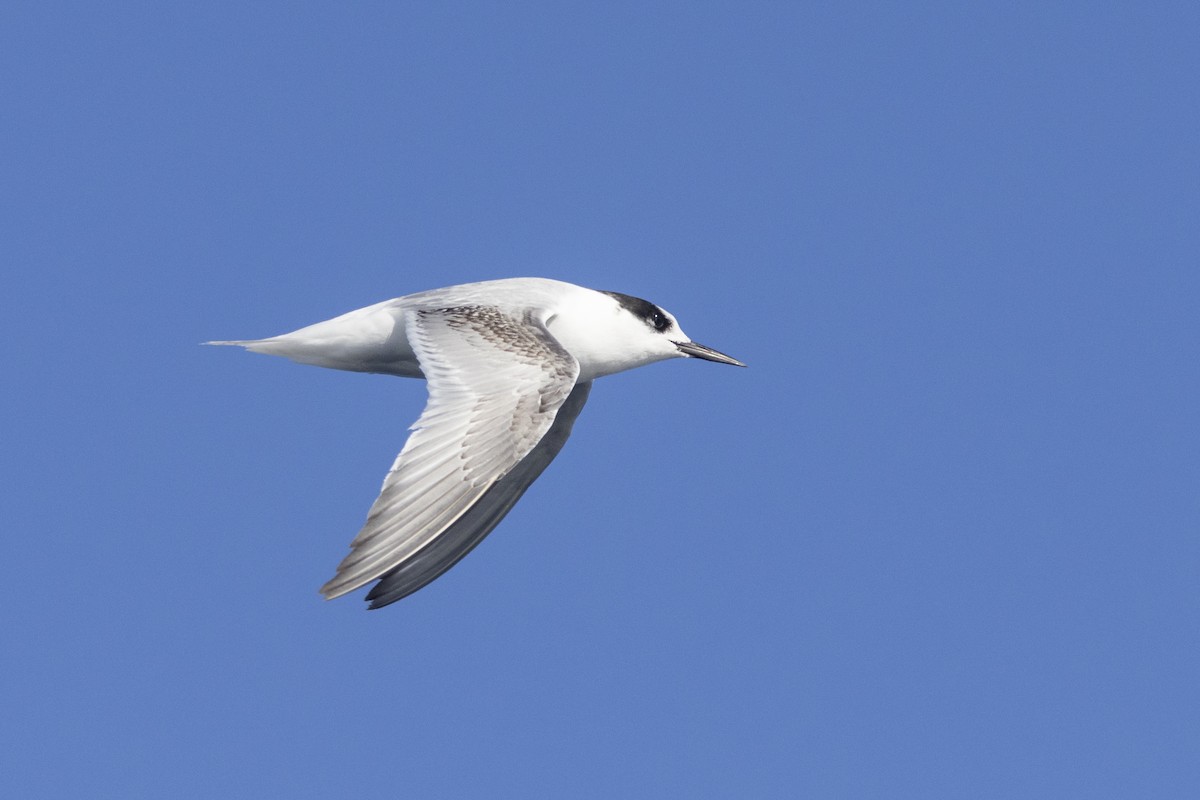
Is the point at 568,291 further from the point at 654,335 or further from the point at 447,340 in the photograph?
the point at 447,340

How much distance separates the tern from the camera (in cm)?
908

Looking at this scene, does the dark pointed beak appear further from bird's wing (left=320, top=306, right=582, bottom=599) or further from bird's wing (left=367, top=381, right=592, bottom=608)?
bird's wing (left=320, top=306, right=582, bottom=599)

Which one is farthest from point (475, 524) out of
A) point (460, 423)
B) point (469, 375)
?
point (460, 423)

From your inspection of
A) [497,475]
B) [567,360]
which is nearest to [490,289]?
[567,360]

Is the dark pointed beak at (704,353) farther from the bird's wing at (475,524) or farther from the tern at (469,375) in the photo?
the bird's wing at (475,524)

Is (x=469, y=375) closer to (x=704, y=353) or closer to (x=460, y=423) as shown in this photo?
(x=460, y=423)

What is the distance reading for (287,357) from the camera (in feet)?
39.7

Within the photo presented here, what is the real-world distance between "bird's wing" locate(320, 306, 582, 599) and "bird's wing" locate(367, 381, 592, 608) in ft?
3.07

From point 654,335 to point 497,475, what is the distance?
387 centimetres

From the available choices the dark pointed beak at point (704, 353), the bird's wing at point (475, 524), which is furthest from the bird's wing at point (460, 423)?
the dark pointed beak at point (704, 353)

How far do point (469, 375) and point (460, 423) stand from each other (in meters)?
0.57

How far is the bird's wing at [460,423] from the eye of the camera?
8922 millimetres

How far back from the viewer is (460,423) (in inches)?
383

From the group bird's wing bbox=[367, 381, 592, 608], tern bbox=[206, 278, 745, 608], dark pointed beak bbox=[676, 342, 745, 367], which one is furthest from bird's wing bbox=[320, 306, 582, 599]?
dark pointed beak bbox=[676, 342, 745, 367]
